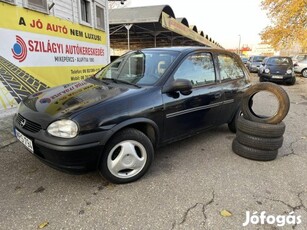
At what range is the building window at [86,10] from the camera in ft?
27.4

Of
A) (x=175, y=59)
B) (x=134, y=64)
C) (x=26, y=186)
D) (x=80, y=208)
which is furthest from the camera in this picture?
(x=134, y=64)

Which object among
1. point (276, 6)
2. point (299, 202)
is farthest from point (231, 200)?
point (276, 6)

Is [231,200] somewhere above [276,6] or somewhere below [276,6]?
below

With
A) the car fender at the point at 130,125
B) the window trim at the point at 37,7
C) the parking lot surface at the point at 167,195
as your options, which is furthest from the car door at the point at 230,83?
the window trim at the point at 37,7

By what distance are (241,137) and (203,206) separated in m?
1.55

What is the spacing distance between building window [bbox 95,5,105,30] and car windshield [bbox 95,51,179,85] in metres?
5.78

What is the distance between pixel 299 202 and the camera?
8.92 feet

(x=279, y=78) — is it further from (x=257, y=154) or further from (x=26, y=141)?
(x=26, y=141)

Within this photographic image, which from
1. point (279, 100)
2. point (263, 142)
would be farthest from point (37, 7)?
point (263, 142)

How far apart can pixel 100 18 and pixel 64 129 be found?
26.3 feet

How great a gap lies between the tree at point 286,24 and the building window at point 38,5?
18813mm

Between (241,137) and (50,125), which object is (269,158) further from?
(50,125)

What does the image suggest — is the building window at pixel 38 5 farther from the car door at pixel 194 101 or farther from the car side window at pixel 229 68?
the car side window at pixel 229 68

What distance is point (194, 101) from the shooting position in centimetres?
360
